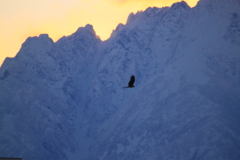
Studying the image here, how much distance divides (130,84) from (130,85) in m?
0.21

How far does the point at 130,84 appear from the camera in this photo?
4759 centimetres

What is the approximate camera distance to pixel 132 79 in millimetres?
46125

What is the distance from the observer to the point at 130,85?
156 ft

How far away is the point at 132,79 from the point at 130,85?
1.41 meters

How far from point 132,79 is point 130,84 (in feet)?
5.08
